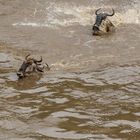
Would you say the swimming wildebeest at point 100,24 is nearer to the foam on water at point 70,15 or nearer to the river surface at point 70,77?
the river surface at point 70,77

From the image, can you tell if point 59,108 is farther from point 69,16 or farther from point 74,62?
point 69,16

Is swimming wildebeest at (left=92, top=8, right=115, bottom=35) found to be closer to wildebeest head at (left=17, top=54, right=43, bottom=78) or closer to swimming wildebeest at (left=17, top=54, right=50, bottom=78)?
swimming wildebeest at (left=17, top=54, right=50, bottom=78)

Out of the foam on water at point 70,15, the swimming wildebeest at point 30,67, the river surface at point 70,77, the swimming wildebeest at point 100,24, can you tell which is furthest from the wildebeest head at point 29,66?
the foam on water at point 70,15

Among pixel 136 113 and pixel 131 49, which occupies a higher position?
pixel 131 49

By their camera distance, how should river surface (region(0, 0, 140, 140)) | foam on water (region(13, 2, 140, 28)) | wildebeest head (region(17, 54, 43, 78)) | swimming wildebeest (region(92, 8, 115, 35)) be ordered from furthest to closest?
foam on water (region(13, 2, 140, 28))
swimming wildebeest (region(92, 8, 115, 35))
wildebeest head (region(17, 54, 43, 78))
river surface (region(0, 0, 140, 140))

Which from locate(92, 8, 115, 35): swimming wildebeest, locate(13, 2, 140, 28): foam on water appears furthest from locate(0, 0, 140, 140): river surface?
locate(92, 8, 115, 35): swimming wildebeest

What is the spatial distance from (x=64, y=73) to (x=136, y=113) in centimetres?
353

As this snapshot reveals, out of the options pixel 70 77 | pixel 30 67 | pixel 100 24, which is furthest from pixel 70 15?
pixel 70 77

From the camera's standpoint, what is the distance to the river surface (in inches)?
422

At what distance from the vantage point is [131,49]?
16562 millimetres

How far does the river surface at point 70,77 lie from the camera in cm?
1072

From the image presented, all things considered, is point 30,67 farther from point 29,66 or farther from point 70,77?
point 70,77

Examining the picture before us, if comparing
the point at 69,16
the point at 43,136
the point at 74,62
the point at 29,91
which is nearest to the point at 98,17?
the point at 69,16

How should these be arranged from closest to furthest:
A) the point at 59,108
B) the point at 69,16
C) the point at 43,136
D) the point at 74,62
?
the point at 43,136
the point at 59,108
the point at 74,62
the point at 69,16
